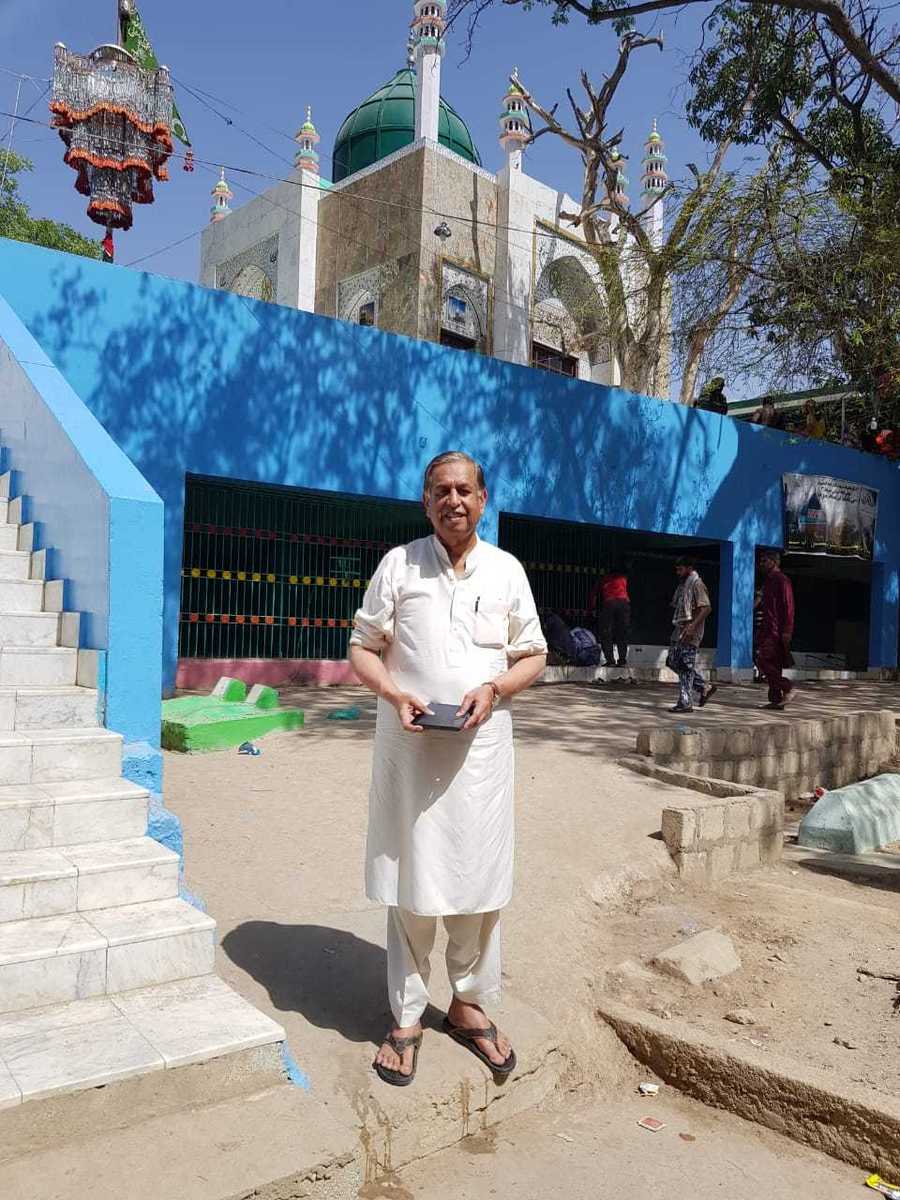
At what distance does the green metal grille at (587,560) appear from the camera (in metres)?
14.6

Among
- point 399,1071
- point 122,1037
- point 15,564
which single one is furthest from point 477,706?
point 15,564

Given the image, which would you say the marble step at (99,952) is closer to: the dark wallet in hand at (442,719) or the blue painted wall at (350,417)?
the dark wallet in hand at (442,719)

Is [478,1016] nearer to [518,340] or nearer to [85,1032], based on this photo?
[85,1032]

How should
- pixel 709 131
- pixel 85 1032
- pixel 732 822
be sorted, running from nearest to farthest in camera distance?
pixel 85 1032, pixel 732 822, pixel 709 131

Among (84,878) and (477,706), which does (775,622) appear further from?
(84,878)

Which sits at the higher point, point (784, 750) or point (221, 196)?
point (221, 196)

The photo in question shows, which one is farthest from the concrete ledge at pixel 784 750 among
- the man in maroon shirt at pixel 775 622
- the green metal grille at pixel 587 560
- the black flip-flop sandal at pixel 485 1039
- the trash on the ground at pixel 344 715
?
the green metal grille at pixel 587 560

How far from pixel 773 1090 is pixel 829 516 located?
1528 cm

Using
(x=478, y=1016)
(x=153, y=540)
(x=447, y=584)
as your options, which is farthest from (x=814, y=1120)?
(x=153, y=540)

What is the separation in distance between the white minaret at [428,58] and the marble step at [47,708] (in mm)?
17957

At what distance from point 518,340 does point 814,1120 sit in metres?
17.8

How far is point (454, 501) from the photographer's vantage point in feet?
9.20

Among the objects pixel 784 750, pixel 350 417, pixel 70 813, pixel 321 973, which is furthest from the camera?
pixel 350 417

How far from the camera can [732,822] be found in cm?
621
